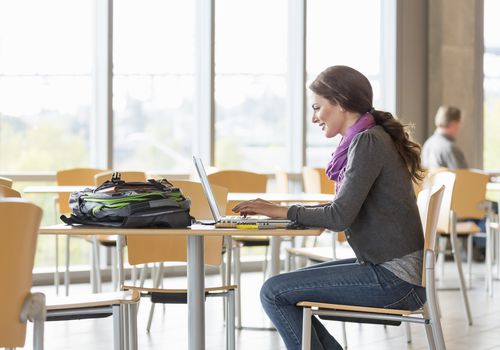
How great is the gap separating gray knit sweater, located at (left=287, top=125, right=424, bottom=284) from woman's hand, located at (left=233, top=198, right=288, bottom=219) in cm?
4

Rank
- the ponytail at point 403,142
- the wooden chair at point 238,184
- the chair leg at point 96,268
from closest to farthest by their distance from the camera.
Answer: the ponytail at point 403,142, the wooden chair at point 238,184, the chair leg at point 96,268

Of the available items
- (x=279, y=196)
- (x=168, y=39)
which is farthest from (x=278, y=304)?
(x=168, y=39)

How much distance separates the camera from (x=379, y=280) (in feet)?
10.5

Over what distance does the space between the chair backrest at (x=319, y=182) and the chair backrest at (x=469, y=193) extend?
82cm

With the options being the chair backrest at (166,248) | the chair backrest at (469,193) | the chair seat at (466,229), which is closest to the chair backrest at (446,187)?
the chair backrest at (469,193)

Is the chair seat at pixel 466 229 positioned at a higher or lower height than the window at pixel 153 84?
lower

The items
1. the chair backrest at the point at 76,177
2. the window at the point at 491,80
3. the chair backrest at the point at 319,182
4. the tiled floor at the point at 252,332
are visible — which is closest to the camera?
the tiled floor at the point at 252,332

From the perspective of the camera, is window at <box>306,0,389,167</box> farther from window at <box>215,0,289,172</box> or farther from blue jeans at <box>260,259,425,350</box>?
blue jeans at <box>260,259,425,350</box>

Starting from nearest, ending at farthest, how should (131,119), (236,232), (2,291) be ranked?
(2,291) < (236,232) < (131,119)

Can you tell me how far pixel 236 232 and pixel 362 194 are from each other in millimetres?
463

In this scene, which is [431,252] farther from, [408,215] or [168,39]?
[168,39]

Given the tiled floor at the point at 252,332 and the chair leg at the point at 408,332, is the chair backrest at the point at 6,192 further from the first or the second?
the chair leg at the point at 408,332

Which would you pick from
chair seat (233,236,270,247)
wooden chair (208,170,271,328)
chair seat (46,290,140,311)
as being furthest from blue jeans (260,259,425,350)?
chair seat (233,236,270,247)

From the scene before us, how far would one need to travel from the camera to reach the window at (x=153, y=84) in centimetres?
774
